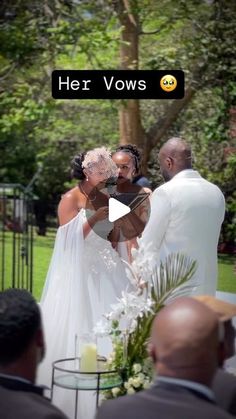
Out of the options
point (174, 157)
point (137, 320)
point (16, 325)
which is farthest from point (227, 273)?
point (16, 325)

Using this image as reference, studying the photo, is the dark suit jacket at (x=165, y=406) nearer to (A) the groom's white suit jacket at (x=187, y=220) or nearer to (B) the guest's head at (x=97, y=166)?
(A) the groom's white suit jacket at (x=187, y=220)

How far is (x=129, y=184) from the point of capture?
238 inches

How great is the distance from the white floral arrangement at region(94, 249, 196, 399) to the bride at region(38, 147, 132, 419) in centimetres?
108

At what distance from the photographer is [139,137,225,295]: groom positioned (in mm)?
4703

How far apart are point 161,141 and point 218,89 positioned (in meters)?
1.20

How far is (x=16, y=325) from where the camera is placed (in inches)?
102

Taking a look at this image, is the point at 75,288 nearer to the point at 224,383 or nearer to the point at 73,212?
the point at 73,212

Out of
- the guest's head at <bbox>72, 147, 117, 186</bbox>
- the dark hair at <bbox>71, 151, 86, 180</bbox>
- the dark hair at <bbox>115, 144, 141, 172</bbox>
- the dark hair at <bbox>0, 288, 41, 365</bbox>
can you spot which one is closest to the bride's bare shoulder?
the guest's head at <bbox>72, 147, 117, 186</bbox>

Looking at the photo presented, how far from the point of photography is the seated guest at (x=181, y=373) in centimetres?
217

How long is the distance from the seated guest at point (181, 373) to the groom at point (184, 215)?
2.37 meters

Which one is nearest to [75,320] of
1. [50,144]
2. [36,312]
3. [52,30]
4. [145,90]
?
[36,312]

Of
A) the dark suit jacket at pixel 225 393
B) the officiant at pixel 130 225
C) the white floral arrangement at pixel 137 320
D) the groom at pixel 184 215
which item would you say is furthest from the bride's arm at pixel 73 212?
the dark suit jacket at pixel 225 393

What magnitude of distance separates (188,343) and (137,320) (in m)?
1.93

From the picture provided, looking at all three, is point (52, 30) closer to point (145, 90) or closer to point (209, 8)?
point (209, 8)
